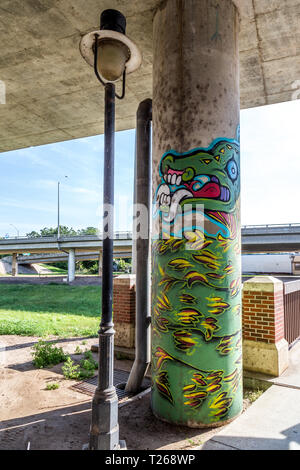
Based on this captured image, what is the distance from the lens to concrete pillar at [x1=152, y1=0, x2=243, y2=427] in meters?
4.64

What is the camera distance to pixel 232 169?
195 inches

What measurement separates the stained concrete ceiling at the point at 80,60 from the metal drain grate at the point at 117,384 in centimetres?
662

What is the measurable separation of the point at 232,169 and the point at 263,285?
2537 millimetres

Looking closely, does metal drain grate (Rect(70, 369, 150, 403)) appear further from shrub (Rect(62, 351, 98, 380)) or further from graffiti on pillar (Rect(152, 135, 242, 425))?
graffiti on pillar (Rect(152, 135, 242, 425))

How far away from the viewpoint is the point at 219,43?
4953 mm

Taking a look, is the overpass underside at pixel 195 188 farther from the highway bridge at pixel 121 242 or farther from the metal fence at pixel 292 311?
the highway bridge at pixel 121 242

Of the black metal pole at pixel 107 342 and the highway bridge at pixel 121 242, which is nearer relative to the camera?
the black metal pole at pixel 107 342

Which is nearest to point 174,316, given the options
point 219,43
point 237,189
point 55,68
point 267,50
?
point 237,189

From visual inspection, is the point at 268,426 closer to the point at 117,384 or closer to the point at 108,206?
the point at 117,384

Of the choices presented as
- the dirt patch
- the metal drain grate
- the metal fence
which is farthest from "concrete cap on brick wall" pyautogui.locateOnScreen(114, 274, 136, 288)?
the metal fence

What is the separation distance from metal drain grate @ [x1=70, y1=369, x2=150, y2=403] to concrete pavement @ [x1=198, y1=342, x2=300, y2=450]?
6.93ft

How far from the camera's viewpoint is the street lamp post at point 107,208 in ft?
12.2

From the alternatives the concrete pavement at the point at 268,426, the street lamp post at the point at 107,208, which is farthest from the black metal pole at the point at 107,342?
the concrete pavement at the point at 268,426

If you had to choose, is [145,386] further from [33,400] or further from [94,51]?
[94,51]
